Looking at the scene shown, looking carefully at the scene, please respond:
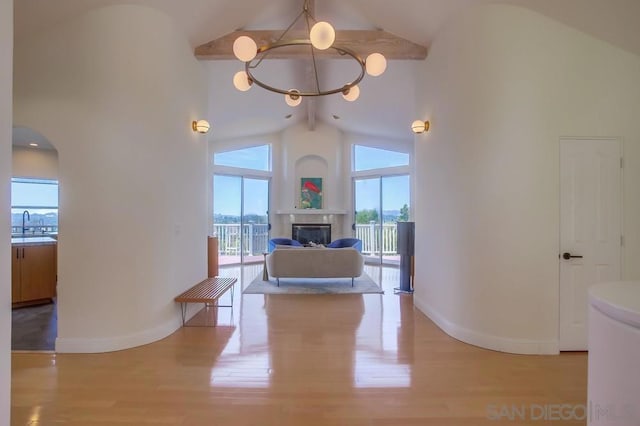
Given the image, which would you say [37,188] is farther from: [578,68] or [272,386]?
[578,68]

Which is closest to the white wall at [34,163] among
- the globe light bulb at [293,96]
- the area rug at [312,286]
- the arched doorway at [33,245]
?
the arched doorway at [33,245]

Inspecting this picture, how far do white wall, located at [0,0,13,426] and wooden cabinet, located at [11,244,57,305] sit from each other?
→ 3599mm

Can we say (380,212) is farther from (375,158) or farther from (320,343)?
(320,343)

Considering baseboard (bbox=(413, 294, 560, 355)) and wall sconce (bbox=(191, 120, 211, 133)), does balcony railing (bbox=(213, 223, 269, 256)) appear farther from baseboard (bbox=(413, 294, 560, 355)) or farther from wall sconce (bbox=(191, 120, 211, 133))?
baseboard (bbox=(413, 294, 560, 355))

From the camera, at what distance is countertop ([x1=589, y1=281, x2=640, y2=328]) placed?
3.42 feet

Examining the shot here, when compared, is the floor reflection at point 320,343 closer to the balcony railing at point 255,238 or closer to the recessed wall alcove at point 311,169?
the balcony railing at point 255,238

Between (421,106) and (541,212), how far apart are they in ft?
7.20

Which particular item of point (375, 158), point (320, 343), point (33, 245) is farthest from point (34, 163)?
point (375, 158)

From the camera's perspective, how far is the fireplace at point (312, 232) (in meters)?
8.64

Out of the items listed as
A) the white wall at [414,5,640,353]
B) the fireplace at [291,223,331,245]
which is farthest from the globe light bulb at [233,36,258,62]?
the fireplace at [291,223,331,245]

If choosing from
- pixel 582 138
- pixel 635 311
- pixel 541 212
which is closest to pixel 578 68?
pixel 582 138

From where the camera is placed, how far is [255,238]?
28.0ft

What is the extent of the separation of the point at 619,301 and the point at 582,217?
7.43 feet

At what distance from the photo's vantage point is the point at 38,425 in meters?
1.92
